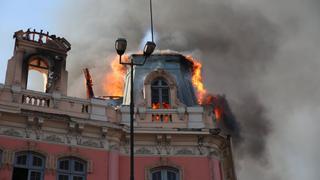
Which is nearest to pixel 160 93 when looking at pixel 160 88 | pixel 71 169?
pixel 160 88

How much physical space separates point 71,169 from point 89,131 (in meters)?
1.75

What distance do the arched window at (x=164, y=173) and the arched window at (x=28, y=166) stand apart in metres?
4.61

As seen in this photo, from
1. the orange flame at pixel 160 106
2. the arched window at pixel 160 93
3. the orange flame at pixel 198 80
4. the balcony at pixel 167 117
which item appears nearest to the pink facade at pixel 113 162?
the balcony at pixel 167 117

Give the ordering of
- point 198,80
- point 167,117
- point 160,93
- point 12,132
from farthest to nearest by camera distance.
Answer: point 198,80, point 160,93, point 167,117, point 12,132

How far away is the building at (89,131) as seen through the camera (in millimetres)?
18406

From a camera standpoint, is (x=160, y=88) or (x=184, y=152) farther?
(x=160, y=88)

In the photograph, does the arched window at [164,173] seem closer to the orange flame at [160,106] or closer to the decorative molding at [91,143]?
the decorative molding at [91,143]

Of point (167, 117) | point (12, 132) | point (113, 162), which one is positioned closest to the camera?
point (12, 132)

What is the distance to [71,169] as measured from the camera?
18.9 meters

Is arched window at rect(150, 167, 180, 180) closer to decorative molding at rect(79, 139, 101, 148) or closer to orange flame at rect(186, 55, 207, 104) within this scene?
decorative molding at rect(79, 139, 101, 148)

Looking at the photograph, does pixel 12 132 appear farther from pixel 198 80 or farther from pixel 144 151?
pixel 198 80

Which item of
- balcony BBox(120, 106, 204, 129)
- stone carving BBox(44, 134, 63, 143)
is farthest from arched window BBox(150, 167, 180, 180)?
stone carving BBox(44, 134, 63, 143)

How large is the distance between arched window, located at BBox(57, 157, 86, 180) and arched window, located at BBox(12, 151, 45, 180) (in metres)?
0.74

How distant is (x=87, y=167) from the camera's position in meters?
19.0
